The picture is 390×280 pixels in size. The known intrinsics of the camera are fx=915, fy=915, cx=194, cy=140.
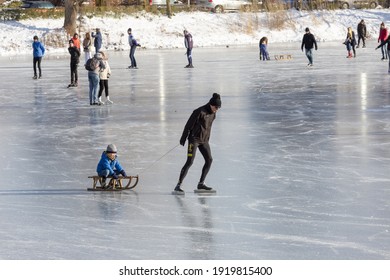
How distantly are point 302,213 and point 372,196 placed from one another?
1.05 meters

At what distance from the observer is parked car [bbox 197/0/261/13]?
59.1 m

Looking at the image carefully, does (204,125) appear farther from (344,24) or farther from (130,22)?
(344,24)

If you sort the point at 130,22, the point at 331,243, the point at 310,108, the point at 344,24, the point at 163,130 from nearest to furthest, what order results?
the point at 331,243 < the point at 163,130 < the point at 310,108 < the point at 130,22 < the point at 344,24

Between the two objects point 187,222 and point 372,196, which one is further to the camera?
point 372,196

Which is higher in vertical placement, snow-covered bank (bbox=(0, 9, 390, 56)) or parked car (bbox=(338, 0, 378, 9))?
parked car (bbox=(338, 0, 378, 9))

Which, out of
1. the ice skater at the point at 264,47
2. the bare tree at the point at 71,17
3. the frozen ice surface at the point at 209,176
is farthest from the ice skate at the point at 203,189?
the bare tree at the point at 71,17

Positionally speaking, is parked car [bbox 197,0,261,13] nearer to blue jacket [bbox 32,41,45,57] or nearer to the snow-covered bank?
the snow-covered bank

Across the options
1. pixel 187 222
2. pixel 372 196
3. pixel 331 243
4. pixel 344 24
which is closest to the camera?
pixel 331 243

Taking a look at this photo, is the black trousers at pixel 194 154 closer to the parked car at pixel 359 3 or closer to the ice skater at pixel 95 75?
the ice skater at pixel 95 75

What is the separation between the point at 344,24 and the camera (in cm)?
5719

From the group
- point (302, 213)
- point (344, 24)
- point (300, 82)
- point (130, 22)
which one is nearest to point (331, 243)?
point (302, 213)

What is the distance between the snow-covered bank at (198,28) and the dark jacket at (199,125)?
3676 cm

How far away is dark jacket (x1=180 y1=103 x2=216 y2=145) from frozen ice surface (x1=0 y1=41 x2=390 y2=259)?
24.8 inches

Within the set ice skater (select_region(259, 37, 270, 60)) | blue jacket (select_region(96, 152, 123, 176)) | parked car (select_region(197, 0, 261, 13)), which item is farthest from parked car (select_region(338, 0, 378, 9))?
blue jacket (select_region(96, 152, 123, 176))
